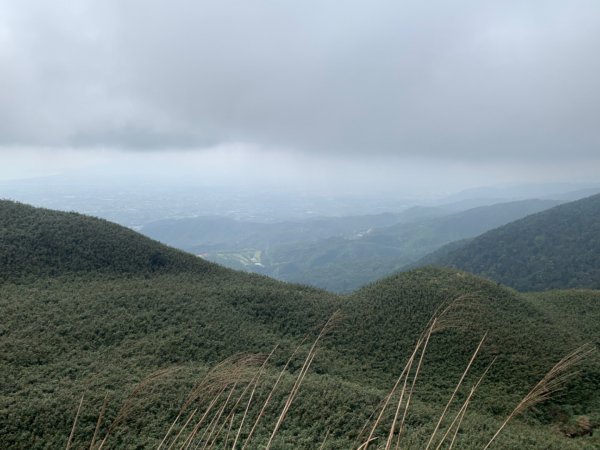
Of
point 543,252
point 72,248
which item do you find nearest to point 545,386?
point 72,248

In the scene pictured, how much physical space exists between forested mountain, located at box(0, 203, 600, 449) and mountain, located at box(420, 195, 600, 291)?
51.7m

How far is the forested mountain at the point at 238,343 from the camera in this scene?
8.77m

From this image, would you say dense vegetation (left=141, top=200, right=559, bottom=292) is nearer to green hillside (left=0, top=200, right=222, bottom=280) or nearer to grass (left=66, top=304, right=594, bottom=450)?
green hillside (left=0, top=200, right=222, bottom=280)

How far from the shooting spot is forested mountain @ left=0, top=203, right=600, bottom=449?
877 centimetres

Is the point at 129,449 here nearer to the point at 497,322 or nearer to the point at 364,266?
the point at 497,322

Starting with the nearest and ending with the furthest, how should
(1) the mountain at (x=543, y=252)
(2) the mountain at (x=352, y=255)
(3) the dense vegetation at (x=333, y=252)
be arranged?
(1) the mountain at (x=543, y=252) < (2) the mountain at (x=352, y=255) < (3) the dense vegetation at (x=333, y=252)

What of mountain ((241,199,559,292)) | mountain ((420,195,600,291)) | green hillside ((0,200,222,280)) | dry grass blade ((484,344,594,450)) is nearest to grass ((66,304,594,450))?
dry grass blade ((484,344,594,450))

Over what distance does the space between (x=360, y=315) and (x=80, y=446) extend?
13.2m

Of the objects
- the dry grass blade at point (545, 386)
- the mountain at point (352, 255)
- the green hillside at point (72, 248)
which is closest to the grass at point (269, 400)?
the dry grass blade at point (545, 386)

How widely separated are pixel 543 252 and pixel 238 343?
9012 cm

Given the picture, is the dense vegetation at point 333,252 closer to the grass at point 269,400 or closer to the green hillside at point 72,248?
the green hillside at point 72,248

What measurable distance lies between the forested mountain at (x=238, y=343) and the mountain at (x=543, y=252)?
51.7 metres

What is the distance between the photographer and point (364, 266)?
122 m

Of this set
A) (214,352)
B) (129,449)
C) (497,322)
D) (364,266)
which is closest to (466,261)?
(364,266)
